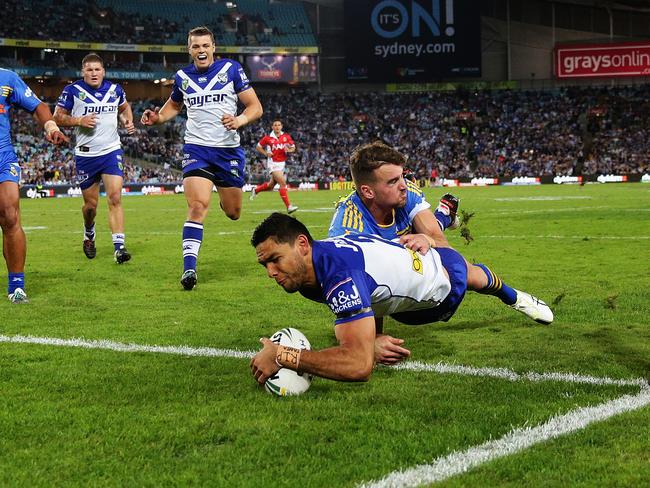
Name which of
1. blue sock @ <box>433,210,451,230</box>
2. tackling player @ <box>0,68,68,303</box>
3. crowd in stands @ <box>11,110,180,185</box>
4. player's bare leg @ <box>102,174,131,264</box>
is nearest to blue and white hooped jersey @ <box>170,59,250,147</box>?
tackling player @ <box>0,68,68,303</box>

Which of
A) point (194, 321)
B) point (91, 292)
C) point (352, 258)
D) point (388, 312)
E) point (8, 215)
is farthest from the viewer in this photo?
point (91, 292)

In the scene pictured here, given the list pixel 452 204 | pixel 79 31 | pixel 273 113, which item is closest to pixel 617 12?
pixel 273 113

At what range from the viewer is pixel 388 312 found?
4629 mm

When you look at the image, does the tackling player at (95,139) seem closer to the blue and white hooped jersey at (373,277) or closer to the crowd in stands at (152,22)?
the blue and white hooped jersey at (373,277)

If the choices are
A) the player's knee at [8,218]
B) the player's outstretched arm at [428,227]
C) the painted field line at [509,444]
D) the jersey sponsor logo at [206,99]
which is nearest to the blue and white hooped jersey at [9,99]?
the player's knee at [8,218]

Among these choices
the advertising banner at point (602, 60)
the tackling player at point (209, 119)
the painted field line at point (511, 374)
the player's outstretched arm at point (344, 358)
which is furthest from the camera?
the advertising banner at point (602, 60)

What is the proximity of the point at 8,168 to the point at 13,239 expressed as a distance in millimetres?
652

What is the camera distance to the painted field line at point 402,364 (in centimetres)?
441

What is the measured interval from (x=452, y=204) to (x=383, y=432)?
3.73m

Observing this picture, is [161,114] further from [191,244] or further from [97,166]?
[97,166]

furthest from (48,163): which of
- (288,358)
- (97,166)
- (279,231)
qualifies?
(288,358)

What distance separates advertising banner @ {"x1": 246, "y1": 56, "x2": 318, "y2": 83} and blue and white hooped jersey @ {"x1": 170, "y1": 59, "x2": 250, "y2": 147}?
5477 cm

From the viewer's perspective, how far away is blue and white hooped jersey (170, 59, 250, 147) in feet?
31.0

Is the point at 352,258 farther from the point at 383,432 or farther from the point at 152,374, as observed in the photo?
the point at 152,374
